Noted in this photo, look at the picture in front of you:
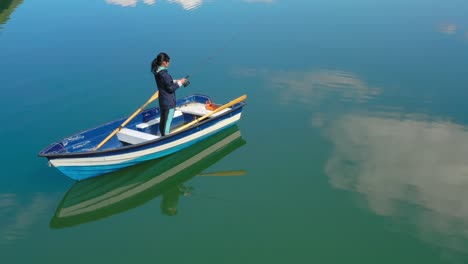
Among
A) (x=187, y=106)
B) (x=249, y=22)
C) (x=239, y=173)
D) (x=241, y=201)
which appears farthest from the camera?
(x=249, y=22)

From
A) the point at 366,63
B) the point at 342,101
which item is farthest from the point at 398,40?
the point at 342,101

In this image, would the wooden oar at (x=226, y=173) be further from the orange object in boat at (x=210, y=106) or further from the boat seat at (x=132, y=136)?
the orange object in boat at (x=210, y=106)

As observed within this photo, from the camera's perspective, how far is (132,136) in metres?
12.5

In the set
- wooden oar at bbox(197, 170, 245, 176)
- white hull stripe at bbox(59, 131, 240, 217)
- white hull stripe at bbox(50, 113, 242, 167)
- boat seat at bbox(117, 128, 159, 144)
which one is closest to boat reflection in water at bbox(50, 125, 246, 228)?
white hull stripe at bbox(59, 131, 240, 217)

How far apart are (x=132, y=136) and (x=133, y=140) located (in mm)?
120

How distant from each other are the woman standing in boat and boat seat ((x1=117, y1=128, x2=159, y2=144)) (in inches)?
23.9

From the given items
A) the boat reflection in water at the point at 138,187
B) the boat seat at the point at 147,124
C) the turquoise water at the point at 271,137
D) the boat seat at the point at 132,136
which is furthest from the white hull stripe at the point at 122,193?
the boat seat at the point at 147,124

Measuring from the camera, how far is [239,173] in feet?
40.6

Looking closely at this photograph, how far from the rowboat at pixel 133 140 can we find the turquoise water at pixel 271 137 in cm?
65

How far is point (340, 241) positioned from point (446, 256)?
2.12 m

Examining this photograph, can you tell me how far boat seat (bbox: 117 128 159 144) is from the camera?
40.6ft

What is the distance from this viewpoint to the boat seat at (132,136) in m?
12.4

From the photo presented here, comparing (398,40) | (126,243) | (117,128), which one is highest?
(398,40)

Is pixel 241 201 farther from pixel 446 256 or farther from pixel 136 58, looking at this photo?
pixel 136 58
